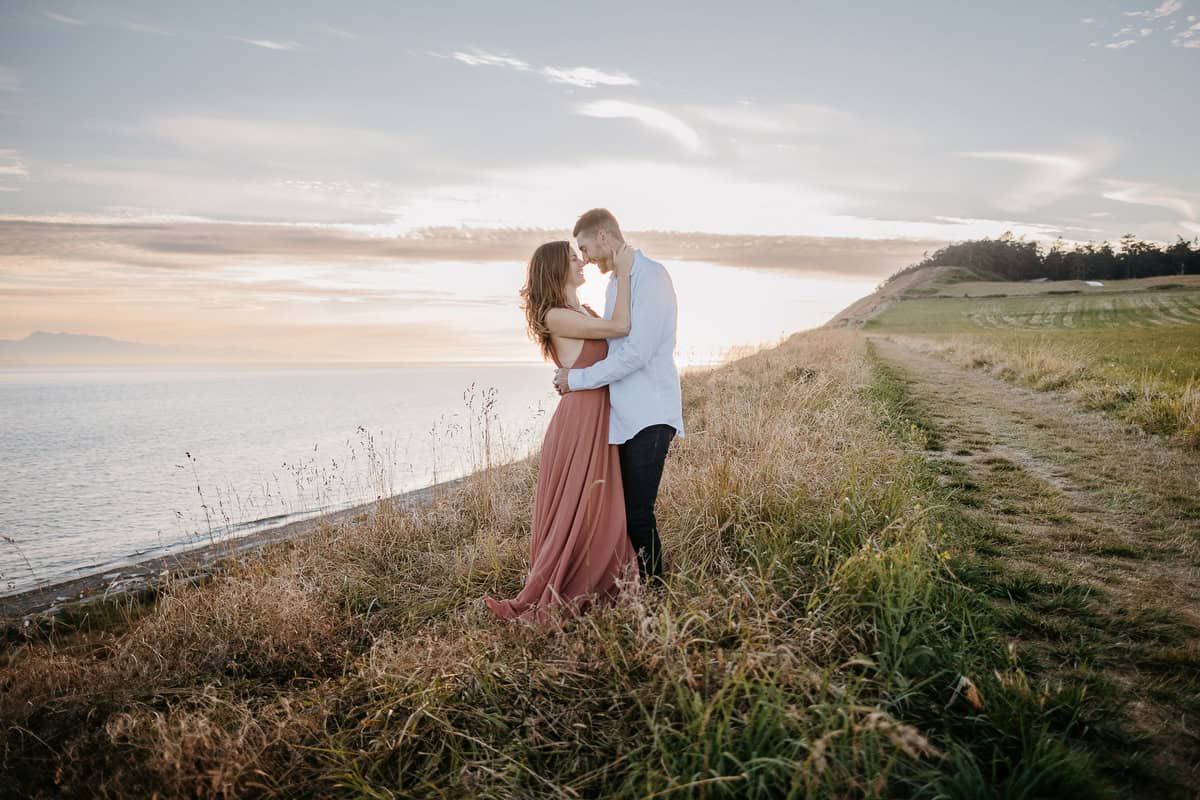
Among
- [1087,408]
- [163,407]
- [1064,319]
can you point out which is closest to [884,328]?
[1064,319]

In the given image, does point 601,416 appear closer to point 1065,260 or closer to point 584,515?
point 584,515

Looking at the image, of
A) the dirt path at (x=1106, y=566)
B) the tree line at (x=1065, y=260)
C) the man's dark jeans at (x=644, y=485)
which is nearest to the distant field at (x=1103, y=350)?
the dirt path at (x=1106, y=566)

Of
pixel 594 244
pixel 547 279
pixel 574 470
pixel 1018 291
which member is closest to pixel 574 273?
pixel 547 279

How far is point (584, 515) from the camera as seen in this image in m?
4.05

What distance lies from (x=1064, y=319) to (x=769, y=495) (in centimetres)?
5041

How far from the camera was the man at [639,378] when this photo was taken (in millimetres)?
3809

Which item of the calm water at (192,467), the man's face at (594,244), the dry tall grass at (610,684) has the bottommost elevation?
the calm water at (192,467)

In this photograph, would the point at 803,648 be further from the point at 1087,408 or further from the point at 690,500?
the point at 1087,408

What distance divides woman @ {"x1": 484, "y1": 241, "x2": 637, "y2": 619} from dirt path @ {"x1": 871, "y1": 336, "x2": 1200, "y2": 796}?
92.5 inches

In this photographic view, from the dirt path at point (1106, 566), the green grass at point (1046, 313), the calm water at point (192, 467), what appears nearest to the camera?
the dirt path at point (1106, 566)

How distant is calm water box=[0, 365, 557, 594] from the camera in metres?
9.70

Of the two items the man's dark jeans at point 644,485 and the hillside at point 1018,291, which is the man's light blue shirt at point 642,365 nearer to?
the man's dark jeans at point 644,485

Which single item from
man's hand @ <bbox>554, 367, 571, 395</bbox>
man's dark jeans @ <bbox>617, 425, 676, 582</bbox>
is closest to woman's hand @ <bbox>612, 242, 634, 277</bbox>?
man's hand @ <bbox>554, 367, 571, 395</bbox>

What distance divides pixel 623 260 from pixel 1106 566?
158 inches
